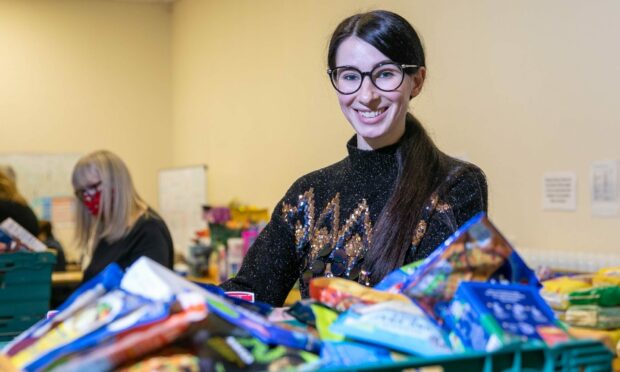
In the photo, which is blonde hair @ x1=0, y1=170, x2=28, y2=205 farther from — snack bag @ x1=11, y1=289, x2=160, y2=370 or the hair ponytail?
snack bag @ x1=11, y1=289, x2=160, y2=370

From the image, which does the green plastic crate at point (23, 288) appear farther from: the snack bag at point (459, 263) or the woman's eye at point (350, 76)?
the snack bag at point (459, 263)

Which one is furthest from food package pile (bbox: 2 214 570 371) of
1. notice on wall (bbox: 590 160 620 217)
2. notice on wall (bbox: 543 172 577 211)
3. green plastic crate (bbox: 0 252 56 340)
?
green plastic crate (bbox: 0 252 56 340)

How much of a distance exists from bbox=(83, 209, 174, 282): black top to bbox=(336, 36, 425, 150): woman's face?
2192 millimetres

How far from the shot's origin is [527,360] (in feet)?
2.52

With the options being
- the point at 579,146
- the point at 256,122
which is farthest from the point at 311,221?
the point at 256,122

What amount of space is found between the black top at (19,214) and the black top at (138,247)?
0.80 metres

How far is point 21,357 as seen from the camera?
76cm

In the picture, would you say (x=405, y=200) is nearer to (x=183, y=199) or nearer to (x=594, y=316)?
(x=594, y=316)

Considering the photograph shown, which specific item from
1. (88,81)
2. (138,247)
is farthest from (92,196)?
(88,81)

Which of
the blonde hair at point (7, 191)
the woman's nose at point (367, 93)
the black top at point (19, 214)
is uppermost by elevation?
the woman's nose at point (367, 93)

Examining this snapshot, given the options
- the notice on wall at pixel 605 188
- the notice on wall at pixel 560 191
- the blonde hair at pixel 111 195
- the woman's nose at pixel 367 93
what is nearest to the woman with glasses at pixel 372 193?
→ the woman's nose at pixel 367 93

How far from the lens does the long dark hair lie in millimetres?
1408

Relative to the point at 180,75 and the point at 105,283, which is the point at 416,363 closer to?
the point at 105,283

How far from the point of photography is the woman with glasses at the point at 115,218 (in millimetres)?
3539
